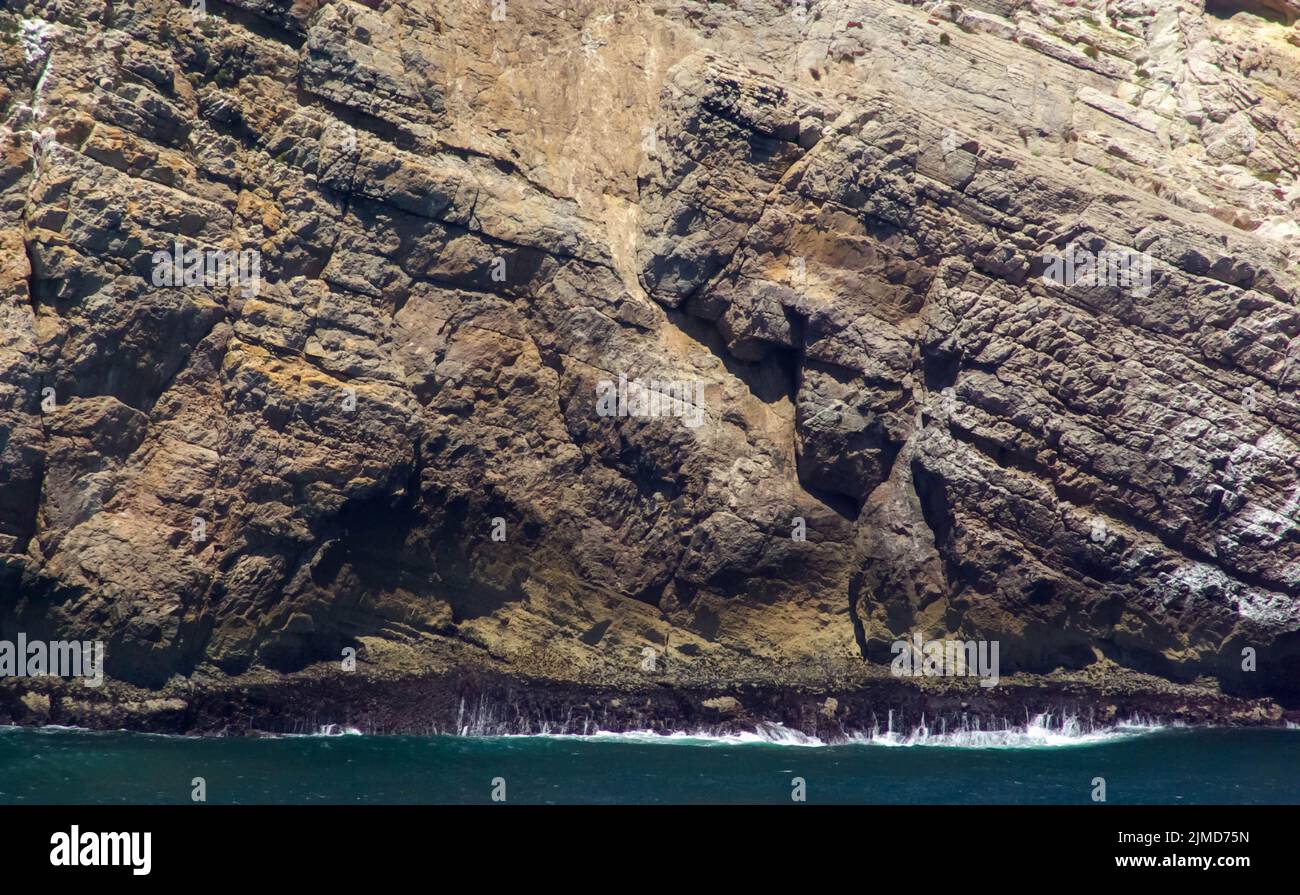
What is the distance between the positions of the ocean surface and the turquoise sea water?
0.18 ft

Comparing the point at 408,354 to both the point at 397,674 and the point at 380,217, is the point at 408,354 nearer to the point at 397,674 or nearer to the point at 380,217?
the point at 380,217

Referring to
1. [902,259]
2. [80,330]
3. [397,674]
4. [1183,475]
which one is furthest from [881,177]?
[80,330]

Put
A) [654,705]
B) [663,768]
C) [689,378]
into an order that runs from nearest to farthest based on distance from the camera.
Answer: [663,768]
[654,705]
[689,378]

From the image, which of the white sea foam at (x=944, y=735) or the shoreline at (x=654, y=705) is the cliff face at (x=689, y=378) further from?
Answer: the white sea foam at (x=944, y=735)

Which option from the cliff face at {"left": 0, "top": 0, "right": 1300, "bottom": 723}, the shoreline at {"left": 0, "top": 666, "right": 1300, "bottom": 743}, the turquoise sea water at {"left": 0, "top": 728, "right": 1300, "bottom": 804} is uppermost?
the cliff face at {"left": 0, "top": 0, "right": 1300, "bottom": 723}

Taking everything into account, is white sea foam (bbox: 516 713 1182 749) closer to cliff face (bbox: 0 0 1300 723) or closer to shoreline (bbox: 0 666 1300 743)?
shoreline (bbox: 0 666 1300 743)

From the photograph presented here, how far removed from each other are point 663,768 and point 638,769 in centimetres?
66

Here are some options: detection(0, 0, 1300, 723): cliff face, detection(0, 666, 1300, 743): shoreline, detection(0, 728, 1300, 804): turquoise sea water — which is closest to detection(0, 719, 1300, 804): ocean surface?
detection(0, 728, 1300, 804): turquoise sea water

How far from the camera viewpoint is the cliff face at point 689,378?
146ft

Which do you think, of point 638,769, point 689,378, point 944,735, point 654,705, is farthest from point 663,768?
point 689,378

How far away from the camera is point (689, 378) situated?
46250 millimetres

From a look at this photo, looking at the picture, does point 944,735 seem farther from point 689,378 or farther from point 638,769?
A: point 689,378

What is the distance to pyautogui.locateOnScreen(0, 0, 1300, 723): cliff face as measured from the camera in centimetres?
4441

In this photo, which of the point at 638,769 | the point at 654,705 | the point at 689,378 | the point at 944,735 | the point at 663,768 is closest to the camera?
the point at 638,769
